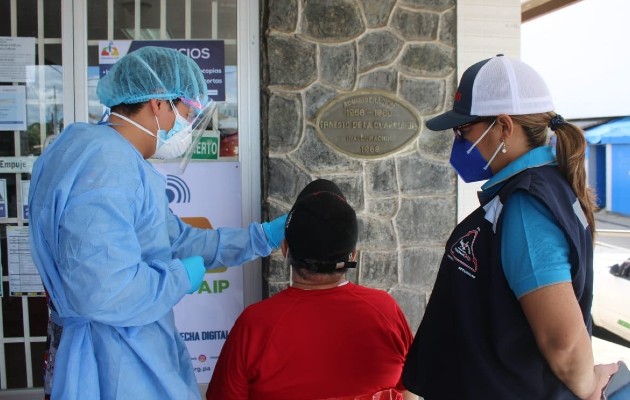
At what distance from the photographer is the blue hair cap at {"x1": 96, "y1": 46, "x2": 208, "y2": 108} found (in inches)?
78.0

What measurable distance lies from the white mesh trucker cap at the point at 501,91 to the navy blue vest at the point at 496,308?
7.4 inches

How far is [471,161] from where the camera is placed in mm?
1679

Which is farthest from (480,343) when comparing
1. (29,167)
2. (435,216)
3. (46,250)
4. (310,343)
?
(29,167)

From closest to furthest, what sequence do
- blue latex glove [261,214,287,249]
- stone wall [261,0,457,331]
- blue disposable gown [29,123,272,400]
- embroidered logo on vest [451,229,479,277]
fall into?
embroidered logo on vest [451,229,479,277] < blue disposable gown [29,123,272,400] < blue latex glove [261,214,287,249] < stone wall [261,0,457,331]

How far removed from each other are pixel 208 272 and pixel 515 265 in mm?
2486

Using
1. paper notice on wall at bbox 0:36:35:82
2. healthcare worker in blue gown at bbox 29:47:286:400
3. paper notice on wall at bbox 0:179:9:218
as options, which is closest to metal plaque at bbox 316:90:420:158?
healthcare worker in blue gown at bbox 29:47:286:400

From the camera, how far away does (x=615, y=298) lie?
5941 millimetres

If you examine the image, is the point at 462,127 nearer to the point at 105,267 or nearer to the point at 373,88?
the point at 105,267

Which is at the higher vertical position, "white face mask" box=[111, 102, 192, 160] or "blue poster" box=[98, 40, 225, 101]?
"blue poster" box=[98, 40, 225, 101]

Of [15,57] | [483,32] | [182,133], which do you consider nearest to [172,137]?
[182,133]

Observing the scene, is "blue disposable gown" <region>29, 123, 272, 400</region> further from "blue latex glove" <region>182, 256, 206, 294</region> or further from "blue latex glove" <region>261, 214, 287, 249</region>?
"blue latex glove" <region>261, 214, 287, 249</region>

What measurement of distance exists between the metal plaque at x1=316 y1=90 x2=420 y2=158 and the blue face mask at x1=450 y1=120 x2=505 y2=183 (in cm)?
170

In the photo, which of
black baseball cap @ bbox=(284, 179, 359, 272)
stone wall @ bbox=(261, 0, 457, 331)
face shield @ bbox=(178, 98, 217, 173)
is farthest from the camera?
stone wall @ bbox=(261, 0, 457, 331)

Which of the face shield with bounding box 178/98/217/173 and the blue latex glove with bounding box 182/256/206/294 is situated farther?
the face shield with bounding box 178/98/217/173
